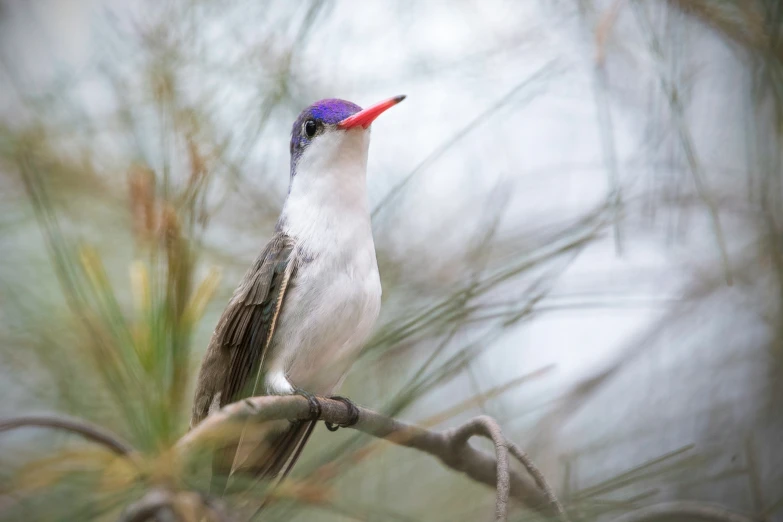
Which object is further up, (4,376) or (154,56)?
(154,56)

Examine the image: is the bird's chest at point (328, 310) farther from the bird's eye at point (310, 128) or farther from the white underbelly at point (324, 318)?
the bird's eye at point (310, 128)

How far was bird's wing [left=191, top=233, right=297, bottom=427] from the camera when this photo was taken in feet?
6.60

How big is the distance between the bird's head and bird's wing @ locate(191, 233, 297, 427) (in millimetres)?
320

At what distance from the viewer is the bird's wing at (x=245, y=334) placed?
2.01m

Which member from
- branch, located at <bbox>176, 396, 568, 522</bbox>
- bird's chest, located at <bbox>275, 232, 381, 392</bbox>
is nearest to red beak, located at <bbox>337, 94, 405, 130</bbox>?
bird's chest, located at <bbox>275, 232, 381, 392</bbox>

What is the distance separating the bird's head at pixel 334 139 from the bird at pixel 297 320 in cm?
8

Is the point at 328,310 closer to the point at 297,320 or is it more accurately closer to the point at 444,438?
the point at 297,320

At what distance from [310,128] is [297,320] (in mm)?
623

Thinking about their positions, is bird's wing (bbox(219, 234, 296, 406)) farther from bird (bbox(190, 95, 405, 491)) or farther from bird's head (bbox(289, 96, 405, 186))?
bird's head (bbox(289, 96, 405, 186))

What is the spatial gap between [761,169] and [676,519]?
0.92 m

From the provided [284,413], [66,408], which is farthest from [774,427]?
[66,408]

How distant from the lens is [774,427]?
8.20ft

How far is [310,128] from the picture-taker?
2.46 meters

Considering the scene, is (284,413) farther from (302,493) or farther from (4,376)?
(4,376)
